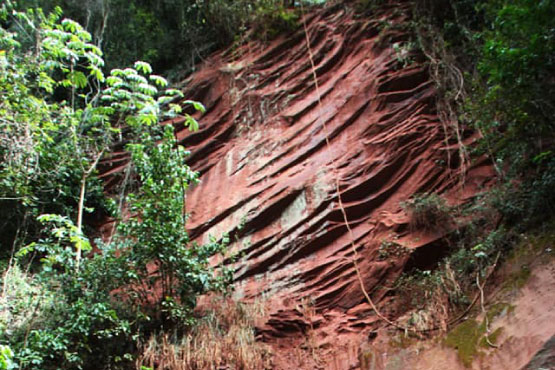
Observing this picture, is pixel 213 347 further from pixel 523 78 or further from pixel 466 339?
pixel 523 78

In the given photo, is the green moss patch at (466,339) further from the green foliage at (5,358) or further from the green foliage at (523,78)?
the green foliage at (5,358)

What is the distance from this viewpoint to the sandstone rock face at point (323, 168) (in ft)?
20.5

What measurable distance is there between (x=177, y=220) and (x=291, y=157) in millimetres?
2211

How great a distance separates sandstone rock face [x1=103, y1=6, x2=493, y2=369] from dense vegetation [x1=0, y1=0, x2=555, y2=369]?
38 centimetres

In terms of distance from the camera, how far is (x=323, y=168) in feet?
24.3

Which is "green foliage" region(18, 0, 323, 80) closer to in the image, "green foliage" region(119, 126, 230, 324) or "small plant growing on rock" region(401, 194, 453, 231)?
"green foliage" region(119, 126, 230, 324)

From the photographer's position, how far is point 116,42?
1075 centimetres

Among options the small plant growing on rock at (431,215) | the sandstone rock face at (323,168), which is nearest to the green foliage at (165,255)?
the sandstone rock face at (323,168)

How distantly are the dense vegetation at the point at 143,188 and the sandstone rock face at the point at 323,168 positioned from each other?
376 millimetres

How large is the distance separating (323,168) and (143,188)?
266 cm

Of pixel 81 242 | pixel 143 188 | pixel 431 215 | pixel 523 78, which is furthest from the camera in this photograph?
pixel 143 188

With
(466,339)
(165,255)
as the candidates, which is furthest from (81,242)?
(466,339)

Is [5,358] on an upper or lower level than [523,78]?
lower

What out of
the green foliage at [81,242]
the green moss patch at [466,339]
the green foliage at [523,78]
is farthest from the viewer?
the green foliage at [81,242]
